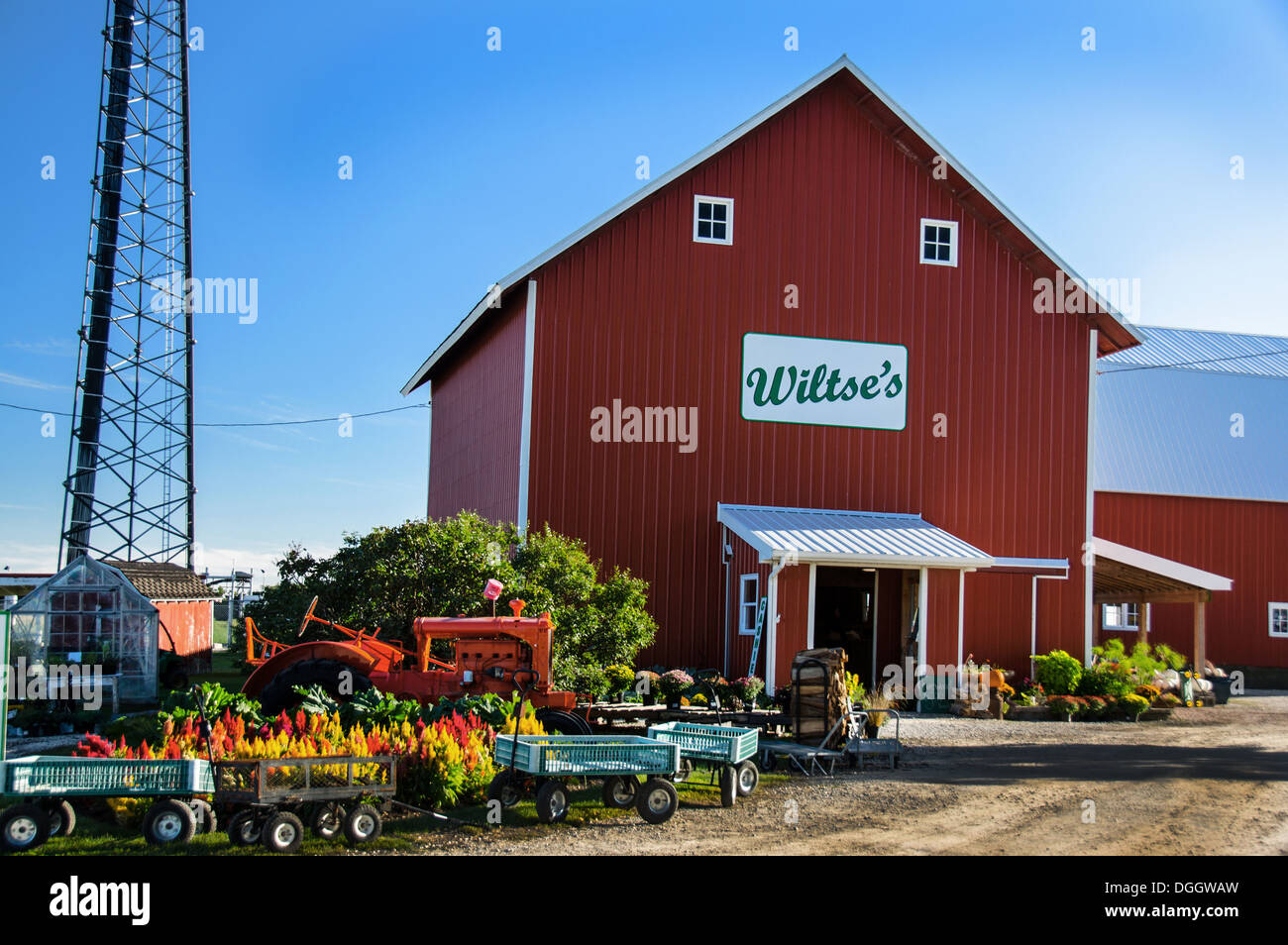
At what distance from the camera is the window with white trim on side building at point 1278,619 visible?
110 feet

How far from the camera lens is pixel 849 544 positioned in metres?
20.2

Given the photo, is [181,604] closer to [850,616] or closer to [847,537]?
[850,616]

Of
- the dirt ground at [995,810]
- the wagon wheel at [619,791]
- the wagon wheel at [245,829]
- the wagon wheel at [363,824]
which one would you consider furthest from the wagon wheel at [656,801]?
the wagon wheel at [245,829]

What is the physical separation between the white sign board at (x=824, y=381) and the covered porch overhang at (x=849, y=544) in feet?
6.11

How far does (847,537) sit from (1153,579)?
1145cm

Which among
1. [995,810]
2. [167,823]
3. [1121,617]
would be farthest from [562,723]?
[1121,617]

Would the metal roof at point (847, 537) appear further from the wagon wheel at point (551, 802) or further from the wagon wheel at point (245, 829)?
the wagon wheel at point (245, 829)

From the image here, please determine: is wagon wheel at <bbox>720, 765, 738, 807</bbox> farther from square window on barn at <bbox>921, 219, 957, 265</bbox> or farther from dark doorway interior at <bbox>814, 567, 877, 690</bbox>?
square window on barn at <bbox>921, 219, 957, 265</bbox>

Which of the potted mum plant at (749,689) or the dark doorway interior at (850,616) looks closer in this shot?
the potted mum plant at (749,689)

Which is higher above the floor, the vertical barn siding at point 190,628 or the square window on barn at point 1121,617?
the square window on barn at point 1121,617

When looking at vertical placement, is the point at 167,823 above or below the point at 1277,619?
below

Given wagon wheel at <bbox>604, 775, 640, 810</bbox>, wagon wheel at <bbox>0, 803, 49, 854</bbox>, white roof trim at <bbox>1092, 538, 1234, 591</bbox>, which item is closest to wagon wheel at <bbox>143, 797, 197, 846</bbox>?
wagon wheel at <bbox>0, 803, 49, 854</bbox>

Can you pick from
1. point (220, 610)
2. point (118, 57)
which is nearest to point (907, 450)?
point (118, 57)

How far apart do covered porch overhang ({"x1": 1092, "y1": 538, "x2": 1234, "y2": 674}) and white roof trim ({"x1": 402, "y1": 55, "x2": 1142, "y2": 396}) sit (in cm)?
555
